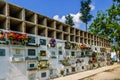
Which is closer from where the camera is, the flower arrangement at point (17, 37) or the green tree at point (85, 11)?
the flower arrangement at point (17, 37)

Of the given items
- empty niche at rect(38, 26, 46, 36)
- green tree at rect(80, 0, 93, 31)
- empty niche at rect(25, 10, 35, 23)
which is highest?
green tree at rect(80, 0, 93, 31)

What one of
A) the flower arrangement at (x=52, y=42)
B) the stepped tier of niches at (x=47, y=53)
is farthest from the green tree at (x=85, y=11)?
the flower arrangement at (x=52, y=42)

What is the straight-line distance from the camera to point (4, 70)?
14.9 metres

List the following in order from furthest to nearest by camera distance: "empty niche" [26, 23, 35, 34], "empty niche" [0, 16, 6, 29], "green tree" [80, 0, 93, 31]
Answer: "green tree" [80, 0, 93, 31], "empty niche" [26, 23, 35, 34], "empty niche" [0, 16, 6, 29]

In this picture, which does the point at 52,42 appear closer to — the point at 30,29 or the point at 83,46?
the point at 30,29

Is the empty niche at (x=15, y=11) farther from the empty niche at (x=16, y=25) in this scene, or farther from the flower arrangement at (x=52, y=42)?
the flower arrangement at (x=52, y=42)

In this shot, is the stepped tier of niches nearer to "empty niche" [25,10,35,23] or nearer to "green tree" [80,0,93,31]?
"empty niche" [25,10,35,23]

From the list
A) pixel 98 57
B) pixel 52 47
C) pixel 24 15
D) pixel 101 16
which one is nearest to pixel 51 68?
pixel 52 47

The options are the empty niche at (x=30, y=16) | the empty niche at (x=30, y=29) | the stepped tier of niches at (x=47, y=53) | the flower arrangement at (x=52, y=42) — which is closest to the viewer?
the stepped tier of niches at (x=47, y=53)

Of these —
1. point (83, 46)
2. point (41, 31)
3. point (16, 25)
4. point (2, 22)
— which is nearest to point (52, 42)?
point (41, 31)

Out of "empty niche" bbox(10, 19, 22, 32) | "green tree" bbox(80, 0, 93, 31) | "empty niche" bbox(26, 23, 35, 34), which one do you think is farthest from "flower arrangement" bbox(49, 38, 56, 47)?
"green tree" bbox(80, 0, 93, 31)

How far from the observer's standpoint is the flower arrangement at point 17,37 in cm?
1504

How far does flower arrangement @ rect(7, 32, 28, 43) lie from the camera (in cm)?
1504

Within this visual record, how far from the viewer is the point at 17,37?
1566 cm
